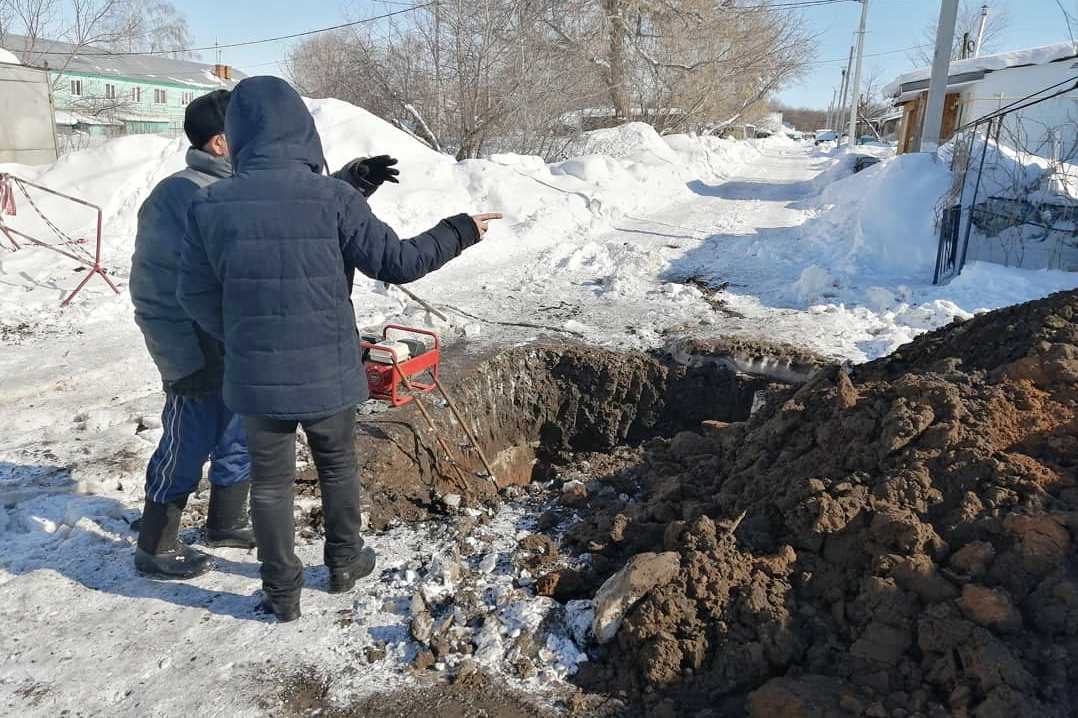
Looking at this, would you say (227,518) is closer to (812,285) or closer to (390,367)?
(390,367)

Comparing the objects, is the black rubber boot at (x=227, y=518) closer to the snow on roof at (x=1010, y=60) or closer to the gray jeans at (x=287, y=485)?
the gray jeans at (x=287, y=485)

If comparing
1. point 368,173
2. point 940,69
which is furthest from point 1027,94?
point 368,173

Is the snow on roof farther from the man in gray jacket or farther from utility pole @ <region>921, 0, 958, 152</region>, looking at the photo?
the man in gray jacket

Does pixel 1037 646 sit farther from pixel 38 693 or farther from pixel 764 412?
pixel 38 693

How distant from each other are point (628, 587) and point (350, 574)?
3.78ft

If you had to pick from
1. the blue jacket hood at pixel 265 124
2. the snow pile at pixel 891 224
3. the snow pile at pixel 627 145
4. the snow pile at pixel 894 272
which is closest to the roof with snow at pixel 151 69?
the snow pile at pixel 627 145

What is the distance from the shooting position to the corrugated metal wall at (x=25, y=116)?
12.9 m

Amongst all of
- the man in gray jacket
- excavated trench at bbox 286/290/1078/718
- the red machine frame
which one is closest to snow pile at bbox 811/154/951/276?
excavated trench at bbox 286/290/1078/718

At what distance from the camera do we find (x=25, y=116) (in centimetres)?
1315

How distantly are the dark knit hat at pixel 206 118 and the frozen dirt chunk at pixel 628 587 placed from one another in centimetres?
245

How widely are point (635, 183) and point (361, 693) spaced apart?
14.4m

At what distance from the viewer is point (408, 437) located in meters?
4.59

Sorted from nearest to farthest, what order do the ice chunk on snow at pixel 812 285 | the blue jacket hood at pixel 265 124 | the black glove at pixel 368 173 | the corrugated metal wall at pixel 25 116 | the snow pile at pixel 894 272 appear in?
1. the blue jacket hood at pixel 265 124
2. the black glove at pixel 368 173
3. the snow pile at pixel 894 272
4. the ice chunk on snow at pixel 812 285
5. the corrugated metal wall at pixel 25 116

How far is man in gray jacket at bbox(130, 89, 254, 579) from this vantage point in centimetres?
290
